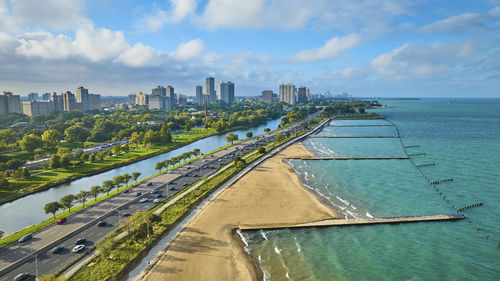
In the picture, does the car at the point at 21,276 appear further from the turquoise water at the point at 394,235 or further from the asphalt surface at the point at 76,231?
the turquoise water at the point at 394,235

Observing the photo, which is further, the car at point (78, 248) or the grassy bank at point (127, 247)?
the car at point (78, 248)

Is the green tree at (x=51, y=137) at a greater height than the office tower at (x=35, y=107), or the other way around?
the office tower at (x=35, y=107)

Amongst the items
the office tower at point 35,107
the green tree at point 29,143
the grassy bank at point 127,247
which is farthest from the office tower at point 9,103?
the grassy bank at point 127,247

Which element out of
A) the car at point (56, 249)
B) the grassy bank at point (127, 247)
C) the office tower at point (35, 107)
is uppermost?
the office tower at point (35, 107)

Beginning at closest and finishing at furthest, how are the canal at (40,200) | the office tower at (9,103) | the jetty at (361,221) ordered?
1. the jetty at (361,221)
2. the canal at (40,200)
3. the office tower at (9,103)

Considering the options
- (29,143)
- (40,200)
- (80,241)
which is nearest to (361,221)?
(80,241)

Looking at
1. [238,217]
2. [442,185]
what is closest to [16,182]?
[238,217]

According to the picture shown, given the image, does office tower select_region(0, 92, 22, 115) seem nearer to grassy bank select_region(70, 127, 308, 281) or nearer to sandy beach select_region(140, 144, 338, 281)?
sandy beach select_region(140, 144, 338, 281)

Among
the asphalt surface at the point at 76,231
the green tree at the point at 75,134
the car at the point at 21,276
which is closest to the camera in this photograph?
the car at the point at 21,276

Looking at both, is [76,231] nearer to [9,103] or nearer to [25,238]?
[25,238]
